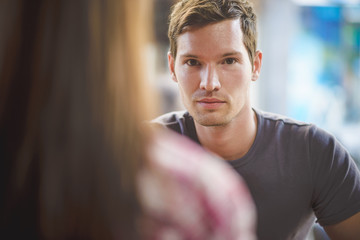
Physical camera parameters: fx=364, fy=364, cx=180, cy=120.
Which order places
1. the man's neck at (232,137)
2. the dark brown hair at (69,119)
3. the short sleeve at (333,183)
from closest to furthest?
the dark brown hair at (69,119)
the short sleeve at (333,183)
the man's neck at (232,137)

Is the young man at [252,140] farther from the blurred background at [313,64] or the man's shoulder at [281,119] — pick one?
the blurred background at [313,64]

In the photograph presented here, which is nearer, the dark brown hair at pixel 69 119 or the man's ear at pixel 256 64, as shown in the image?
the dark brown hair at pixel 69 119

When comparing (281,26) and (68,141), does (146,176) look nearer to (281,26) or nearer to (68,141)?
(68,141)

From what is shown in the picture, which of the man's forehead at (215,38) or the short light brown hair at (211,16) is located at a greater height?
the short light brown hair at (211,16)

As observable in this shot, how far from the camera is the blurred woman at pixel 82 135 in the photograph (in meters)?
0.49

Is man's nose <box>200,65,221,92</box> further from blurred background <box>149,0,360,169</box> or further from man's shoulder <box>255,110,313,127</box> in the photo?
blurred background <box>149,0,360,169</box>

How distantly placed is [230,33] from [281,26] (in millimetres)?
3121

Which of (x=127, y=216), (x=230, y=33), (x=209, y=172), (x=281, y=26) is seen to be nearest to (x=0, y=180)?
(x=127, y=216)

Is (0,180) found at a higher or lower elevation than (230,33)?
lower

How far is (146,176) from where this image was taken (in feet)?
1.73

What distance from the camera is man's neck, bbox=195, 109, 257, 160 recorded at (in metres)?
1.29

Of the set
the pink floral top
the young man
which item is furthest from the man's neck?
the pink floral top

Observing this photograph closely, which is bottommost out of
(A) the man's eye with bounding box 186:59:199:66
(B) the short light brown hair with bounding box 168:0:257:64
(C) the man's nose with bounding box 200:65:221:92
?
(C) the man's nose with bounding box 200:65:221:92

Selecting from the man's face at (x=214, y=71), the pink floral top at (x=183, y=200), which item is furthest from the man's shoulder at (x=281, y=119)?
the pink floral top at (x=183, y=200)
